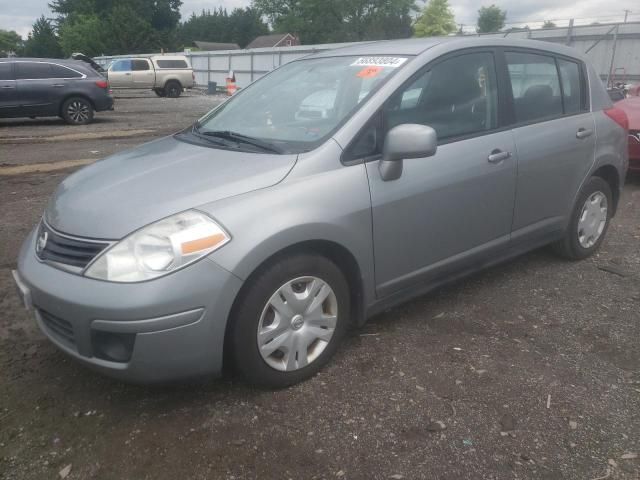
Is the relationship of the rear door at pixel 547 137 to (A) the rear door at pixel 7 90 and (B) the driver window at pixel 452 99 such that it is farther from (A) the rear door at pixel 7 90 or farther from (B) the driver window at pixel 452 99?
(A) the rear door at pixel 7 90

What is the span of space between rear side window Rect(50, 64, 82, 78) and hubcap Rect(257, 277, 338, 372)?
12.2 m

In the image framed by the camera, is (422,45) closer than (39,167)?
Yes

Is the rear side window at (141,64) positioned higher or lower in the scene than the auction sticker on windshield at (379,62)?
higher

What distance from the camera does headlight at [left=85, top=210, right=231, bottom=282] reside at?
2.27 m

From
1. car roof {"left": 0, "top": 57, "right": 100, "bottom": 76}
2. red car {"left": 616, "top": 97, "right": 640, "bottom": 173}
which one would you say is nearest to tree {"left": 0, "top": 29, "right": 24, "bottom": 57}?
car roof {"left": 0, "top": 57, "right": 100, "bottom": 76}

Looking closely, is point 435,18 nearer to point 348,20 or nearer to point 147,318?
point 348,20

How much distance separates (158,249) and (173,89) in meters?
25.5

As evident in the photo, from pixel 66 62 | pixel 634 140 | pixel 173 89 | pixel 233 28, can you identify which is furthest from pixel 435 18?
pixel 634 140

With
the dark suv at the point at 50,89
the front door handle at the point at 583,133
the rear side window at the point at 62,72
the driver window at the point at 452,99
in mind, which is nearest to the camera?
the driver window at the point at 452,99

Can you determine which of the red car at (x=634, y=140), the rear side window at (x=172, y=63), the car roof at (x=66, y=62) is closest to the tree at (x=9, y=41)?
the rear side window at (x=172, y=63)

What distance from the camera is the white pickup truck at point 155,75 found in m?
25.7

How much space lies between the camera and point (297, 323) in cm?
267

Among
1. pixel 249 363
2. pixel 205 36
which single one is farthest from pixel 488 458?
pixel 205 36

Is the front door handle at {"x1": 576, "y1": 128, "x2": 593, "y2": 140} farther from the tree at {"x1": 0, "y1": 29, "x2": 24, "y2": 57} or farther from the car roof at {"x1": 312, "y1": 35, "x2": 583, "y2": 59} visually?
the tree at {"x1": 0, "y1": 29, "x2": 24, "y2": 57}
